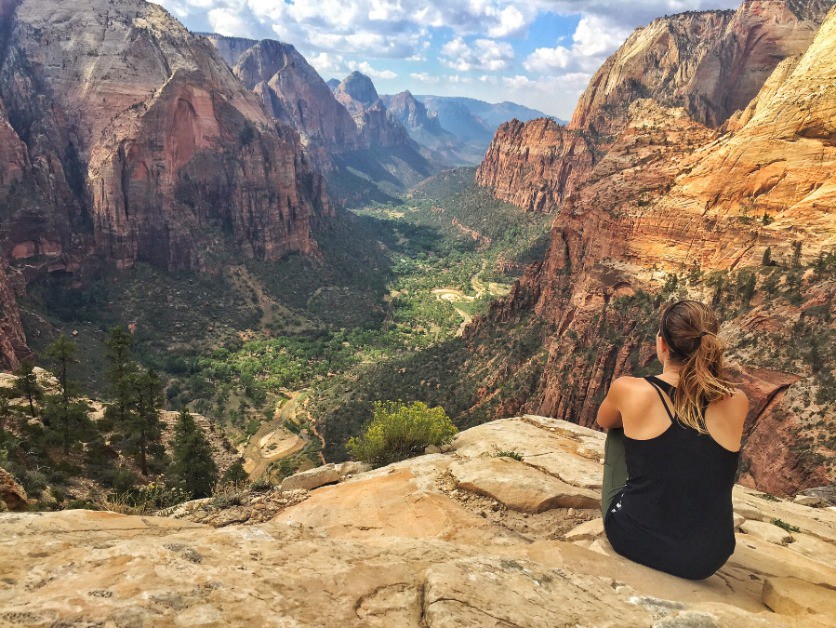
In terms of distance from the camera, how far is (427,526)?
8797 millimetres

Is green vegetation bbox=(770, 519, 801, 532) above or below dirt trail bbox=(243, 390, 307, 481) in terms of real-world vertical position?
above

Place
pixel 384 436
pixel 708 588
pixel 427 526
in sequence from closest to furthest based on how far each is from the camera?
pixel 708 588 → pixel 427 526 → pixel 384 436

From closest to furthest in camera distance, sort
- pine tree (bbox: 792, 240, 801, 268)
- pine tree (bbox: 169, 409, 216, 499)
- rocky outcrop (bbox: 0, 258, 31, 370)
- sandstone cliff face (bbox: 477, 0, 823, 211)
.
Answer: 1. pine tree (bbox: 169, 409, 216, 499)
2. pine tree (bbox: 792, 240, 801, 268)
3. rocky outcrop (bbox: 0, 258, 31, 370)
4. sandstone cliff face (bbox: 477, 0, 823, 211)

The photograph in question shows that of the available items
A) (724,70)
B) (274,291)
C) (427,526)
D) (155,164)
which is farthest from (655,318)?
(724,70)

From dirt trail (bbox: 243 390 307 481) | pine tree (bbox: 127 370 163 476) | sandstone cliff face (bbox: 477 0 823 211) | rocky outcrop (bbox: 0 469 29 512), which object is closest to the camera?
rocky outcrop (bbox: 0 469 29 512)

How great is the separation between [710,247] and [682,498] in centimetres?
3907

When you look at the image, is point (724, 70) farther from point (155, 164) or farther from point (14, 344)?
point (14, 344)

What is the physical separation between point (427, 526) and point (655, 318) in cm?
3529

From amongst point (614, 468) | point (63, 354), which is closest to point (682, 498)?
point (614, 468)

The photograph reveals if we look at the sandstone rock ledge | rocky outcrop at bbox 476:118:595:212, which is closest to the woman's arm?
the sandstone rock ledge

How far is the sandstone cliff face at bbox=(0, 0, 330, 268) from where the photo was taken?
86188 millimetres

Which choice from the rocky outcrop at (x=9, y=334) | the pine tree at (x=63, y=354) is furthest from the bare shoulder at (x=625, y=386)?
the rocky outcrop at (x=9, y=334)

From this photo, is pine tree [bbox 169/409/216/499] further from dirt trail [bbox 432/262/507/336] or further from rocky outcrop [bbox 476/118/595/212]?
rocky outcrop [bbox 476/118/595/212]

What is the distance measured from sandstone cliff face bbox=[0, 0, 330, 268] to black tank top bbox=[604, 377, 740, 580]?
93318mm
